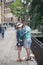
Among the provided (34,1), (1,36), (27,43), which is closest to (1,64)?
(27,43)

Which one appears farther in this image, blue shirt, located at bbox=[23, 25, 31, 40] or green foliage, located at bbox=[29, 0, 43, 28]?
green foliage, located at bbox=[29, 0, 43, 28]

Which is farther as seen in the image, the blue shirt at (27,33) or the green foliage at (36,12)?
the green foliage at (36,12)

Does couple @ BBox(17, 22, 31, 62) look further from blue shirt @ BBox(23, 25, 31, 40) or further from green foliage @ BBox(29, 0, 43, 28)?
green foliage @ BBox(29, 0, 43, 28)

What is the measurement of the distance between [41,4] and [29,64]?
28.2 ft

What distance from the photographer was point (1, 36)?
39500 mm

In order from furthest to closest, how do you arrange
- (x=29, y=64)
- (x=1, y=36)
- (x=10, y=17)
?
(x=10, y=17), (x=1, y=36), (x=29, y=64)

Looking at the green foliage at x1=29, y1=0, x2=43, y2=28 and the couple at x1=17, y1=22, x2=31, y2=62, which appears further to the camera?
the green foliage at x1=29, y1=0, x2=43, y2=28

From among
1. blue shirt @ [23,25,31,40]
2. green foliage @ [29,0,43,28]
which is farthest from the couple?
green foliage @ [29,0,43,28]

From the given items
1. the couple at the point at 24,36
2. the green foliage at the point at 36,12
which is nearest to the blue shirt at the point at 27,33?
the couple at the point at 24,36

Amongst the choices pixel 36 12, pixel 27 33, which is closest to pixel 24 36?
pixel 27 33

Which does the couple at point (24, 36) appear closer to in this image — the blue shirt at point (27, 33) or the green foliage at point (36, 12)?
the blue shirt at point (27, 33)

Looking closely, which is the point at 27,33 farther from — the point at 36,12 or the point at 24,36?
the point at 36,12

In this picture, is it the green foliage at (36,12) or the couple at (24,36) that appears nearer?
the couple at (24,36)

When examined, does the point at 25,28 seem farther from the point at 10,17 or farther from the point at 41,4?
the point at 10,17
